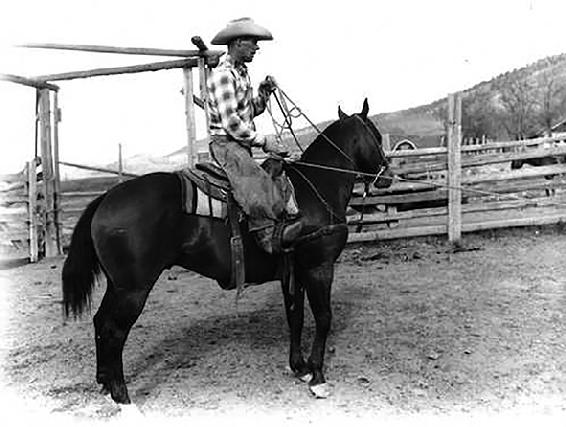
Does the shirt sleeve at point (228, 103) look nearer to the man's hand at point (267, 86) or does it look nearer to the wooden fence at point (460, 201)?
the man's hand at point (267, 86)

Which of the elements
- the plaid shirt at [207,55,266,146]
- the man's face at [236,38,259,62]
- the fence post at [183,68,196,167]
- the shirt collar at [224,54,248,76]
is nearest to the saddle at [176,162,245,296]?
the plaid shirt at [207,55,266,146]

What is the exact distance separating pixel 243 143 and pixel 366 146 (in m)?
1.15

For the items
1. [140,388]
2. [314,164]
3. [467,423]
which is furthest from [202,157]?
[467,423]

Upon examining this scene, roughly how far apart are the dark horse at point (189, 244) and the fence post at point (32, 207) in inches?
278

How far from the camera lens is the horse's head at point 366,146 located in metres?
4.91

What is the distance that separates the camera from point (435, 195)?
33.9 ft

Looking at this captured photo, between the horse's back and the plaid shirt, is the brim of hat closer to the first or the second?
the plaid shirt

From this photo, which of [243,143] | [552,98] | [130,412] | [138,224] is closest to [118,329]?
[130,412]

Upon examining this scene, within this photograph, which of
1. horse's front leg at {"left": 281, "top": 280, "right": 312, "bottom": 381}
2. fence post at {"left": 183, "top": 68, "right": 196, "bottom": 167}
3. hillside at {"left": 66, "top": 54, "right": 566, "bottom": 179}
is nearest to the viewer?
horse's front leg at {"left": 281, "top": 280, "right": 312, "bottom": 381}

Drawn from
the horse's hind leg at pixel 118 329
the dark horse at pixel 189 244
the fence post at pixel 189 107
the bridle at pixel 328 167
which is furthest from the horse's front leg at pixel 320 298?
the fence post at pixel 189 107

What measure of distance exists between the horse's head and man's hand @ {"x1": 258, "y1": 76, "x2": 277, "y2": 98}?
2.08 ft

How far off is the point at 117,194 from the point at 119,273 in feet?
1.88

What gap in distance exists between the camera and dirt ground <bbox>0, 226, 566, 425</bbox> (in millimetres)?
4082

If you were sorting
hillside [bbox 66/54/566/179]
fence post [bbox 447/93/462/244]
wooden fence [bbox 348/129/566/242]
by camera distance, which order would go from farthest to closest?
hillside [bbox 66/54/566/179] < wooden fence [bbox 348/129/566/242] < fence post [bbox 447/93/462/244]
